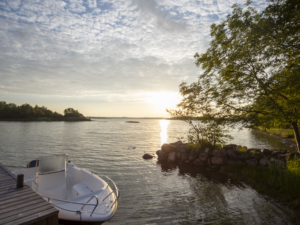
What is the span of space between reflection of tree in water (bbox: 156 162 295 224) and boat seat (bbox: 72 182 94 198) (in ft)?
14.2

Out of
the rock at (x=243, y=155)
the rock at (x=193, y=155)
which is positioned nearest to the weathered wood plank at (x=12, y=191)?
the rock at (x=193, y=155)

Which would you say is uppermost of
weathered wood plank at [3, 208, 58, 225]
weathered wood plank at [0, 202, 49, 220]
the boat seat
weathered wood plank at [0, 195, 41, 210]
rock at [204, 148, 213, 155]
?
weathered wood plank at [0, 195, 41, 210]

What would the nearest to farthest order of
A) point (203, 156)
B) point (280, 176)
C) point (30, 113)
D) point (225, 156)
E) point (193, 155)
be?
1. point (280, 176)
2. point (225, 156)
3. point (203, 156)
4. point (193, 155)
5. point (30, 113)

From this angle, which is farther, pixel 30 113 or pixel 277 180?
pixel 30 113

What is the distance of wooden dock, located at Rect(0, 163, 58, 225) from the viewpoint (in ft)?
12.8

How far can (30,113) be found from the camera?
119062 millimetres

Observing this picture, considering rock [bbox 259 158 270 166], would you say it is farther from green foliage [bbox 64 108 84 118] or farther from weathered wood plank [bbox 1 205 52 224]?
green foliage [bbox 64 108 84 118]

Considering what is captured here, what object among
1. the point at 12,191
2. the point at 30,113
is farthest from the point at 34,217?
the point at 30,113

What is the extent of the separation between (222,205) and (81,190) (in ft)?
23.2

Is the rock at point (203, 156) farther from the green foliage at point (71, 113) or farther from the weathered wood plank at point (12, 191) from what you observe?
the green foliage at point (71, 113)

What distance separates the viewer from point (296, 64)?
9.67 m

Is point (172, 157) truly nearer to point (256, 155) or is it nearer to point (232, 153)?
point (232, 153)

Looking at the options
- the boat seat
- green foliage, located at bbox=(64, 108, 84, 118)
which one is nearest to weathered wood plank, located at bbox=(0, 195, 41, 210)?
the boat seat

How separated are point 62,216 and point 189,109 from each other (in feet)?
44.4
